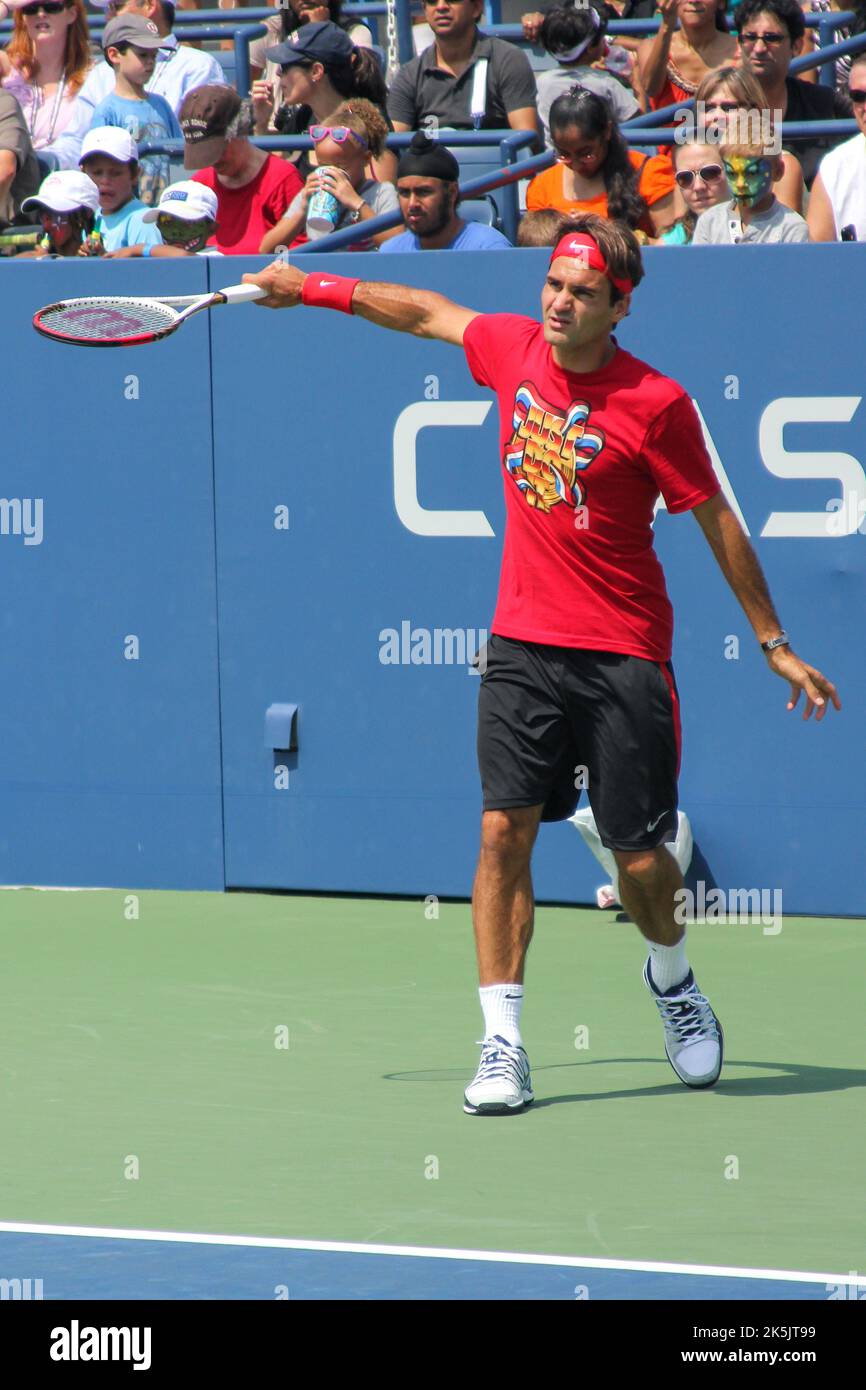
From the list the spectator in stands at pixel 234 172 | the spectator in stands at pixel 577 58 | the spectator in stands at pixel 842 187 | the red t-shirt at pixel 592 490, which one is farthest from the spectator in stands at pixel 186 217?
the red t-shirt at pixel 592 490

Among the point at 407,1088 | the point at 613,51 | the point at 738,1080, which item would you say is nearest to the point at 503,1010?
the point at 407,1088

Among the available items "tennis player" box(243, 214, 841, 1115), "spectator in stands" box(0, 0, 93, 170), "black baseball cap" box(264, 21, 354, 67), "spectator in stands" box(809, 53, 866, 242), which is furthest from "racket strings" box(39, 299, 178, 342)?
"spectator in stands" box(0, 0, 93, 170)

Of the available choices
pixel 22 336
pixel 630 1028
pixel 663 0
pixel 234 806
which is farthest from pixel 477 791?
pixel 663 0

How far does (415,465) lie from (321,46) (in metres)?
3.05

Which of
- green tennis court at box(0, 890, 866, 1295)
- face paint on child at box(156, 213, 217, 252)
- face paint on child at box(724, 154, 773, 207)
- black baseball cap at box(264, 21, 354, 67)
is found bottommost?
green tennis court at box(0, 890, 866, 1295)

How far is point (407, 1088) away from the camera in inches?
231

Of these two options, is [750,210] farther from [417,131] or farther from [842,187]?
[417,131]

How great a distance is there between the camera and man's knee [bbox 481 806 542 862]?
568cm

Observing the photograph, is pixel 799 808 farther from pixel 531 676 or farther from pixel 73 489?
pixel 73 489

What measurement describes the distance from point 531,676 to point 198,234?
4.08 meters

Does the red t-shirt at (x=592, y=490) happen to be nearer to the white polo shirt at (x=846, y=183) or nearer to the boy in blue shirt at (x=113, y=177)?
the white polo shirt at (x=846, y=183)

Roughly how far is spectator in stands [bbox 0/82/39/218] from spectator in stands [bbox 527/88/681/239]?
286 cm

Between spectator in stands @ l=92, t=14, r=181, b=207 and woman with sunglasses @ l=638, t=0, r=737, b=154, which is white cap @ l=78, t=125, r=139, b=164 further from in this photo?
woman with sunglasses @ l=638, t=0, r=737, b=154

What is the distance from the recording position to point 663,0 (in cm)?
1145
